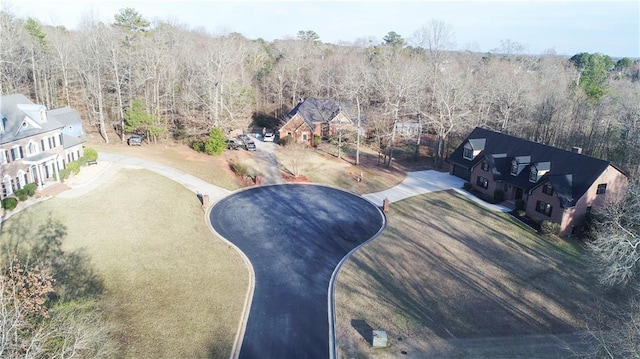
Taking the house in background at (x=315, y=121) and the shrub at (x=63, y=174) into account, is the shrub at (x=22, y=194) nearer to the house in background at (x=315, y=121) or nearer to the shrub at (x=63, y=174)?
the shrub at (x=63, y=174)

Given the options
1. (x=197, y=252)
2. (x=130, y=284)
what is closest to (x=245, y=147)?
(x=197, y=252)

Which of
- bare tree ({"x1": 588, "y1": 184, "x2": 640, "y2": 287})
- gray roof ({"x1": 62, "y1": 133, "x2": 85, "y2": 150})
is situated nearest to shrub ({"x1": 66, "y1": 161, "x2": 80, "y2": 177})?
gray roof ({"x1": 62, "y1": 133, "x2": 85, "y2": 150})

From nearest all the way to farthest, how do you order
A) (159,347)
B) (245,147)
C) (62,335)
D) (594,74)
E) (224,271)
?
(62,335), (159,347), (224,271), (245,147), (594,74)

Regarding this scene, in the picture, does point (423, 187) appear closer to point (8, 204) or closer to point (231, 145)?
point (231, 145)

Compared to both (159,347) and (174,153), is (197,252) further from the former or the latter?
(174,153)

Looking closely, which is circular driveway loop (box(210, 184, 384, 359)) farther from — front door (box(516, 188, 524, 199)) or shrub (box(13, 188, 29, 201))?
front door (box(516, 188, 524, 199))

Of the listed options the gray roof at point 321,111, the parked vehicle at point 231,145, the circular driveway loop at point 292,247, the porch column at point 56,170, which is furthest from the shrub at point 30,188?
the gray roof at point 321,111
